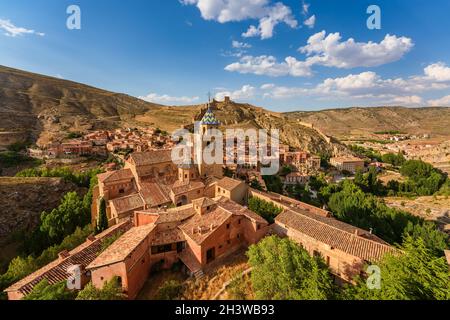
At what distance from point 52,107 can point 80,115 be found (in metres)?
11.8

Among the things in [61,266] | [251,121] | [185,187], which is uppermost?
[251,121]

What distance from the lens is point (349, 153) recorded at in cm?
9500

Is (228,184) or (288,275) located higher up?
(228,184)

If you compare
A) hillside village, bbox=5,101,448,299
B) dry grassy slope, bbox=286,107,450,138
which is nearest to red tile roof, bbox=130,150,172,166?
hillside village, bbox=5,101,448,299

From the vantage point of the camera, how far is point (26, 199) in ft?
119

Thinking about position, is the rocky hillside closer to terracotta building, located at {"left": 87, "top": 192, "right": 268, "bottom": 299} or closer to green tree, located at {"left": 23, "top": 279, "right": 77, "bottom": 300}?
terracotta building, located at {"left": 87, "top": 192, "right": 268, "bottom": 299}

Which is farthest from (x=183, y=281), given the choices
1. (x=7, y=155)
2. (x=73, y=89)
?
(x=73, y=89)

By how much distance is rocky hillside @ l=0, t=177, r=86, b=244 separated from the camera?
108 ft

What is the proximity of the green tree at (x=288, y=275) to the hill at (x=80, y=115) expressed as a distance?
8155cm

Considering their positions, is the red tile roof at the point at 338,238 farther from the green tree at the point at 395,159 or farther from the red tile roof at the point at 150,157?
the green tree at the point at 395,159

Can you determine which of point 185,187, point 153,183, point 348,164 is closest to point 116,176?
point 153,183

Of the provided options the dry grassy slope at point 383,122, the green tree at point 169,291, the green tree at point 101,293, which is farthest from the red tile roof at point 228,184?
the dry grassy slope at point 383,122

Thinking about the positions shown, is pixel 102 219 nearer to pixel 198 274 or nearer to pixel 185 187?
pixel 185 187

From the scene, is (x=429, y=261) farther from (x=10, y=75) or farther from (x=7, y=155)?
(x=10, y=75)
